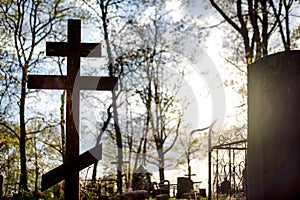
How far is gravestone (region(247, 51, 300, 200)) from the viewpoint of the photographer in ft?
9.50

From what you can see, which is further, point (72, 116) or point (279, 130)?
point (72, 116)

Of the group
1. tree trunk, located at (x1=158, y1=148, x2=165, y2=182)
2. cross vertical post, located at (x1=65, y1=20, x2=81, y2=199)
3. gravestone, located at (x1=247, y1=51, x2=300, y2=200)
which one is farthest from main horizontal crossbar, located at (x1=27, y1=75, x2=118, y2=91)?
tree trunk, located at (x1=158, y1=148, x2=165, y2=182)

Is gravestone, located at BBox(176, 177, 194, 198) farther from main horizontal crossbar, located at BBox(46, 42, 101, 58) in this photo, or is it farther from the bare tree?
main horizontal crossbar, located at BBox(46, 42, 101, 58)

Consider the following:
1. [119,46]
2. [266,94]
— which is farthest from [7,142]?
[266,94]

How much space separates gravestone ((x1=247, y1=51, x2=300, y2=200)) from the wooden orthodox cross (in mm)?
3489

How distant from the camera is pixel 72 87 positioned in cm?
634

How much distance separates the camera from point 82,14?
872 inches

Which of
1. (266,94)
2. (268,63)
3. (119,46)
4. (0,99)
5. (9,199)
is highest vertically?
(119,46)

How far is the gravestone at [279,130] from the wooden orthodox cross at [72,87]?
3489mm

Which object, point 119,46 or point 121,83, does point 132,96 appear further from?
point 119,46

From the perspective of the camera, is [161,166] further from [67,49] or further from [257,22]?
[67,49]

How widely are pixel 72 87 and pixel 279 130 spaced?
3875 millimetres

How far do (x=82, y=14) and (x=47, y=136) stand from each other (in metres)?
6.17

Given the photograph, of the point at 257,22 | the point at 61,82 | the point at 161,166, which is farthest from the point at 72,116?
the point at 161,166
